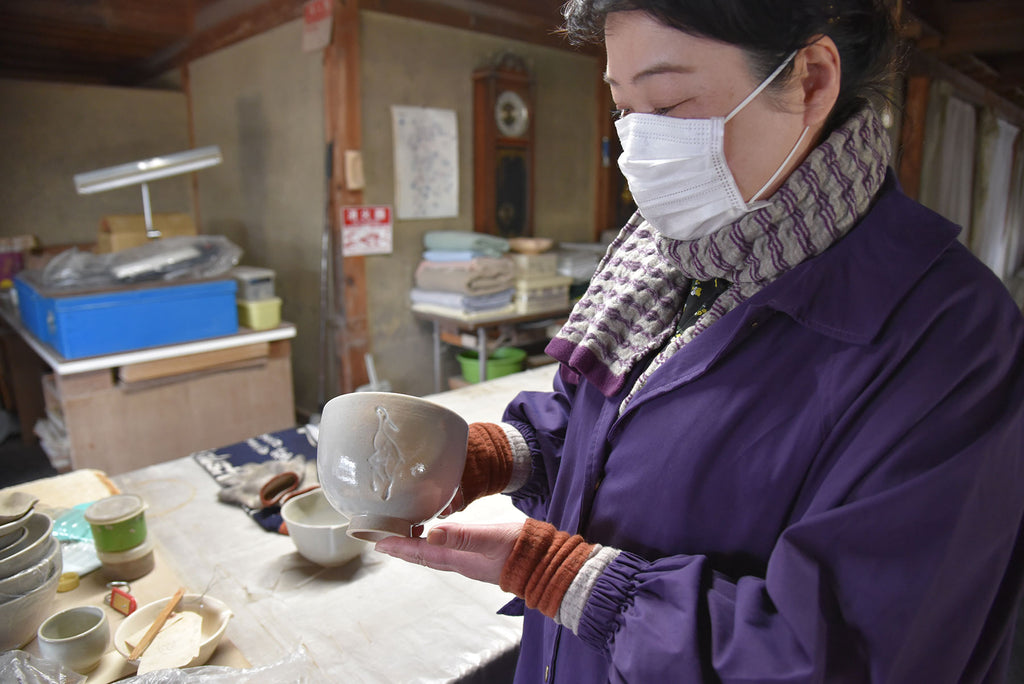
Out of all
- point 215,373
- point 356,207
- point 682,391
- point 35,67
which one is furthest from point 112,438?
point 35,67

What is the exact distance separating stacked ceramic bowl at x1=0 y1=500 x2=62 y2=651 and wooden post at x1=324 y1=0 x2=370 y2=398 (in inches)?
109

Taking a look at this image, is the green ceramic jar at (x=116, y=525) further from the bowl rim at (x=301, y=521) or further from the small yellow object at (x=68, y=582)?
the bowl rim at (x=301, y=521)

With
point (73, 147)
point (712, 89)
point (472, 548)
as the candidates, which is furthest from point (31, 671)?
point (73, 147)

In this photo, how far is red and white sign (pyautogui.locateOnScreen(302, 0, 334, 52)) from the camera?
3.47 meters

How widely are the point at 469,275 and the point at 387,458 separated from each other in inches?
112

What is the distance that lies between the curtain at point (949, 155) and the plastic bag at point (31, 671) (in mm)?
5826

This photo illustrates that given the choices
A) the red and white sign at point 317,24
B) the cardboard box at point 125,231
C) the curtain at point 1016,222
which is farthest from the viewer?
the curtain at point 1016,222

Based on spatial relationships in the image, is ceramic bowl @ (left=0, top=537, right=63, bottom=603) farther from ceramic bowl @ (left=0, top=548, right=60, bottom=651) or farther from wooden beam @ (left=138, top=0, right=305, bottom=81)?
wooden beam @ (left=138, top=0, right=305, bottom=81)

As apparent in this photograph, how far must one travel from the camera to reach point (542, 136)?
14.8 feet

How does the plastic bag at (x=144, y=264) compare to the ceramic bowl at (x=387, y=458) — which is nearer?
the ceramic bowl at (x=387, y=458)

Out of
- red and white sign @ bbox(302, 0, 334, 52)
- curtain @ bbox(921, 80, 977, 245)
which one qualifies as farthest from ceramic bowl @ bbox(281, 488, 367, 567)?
curtain @ bbox(921, 80, 977, 245)

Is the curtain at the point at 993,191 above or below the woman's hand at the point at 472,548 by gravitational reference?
above

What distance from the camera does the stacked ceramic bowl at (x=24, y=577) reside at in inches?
38.3

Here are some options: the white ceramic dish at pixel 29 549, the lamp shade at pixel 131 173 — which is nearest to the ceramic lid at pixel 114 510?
the white ceramic dish at pixel 29 549
